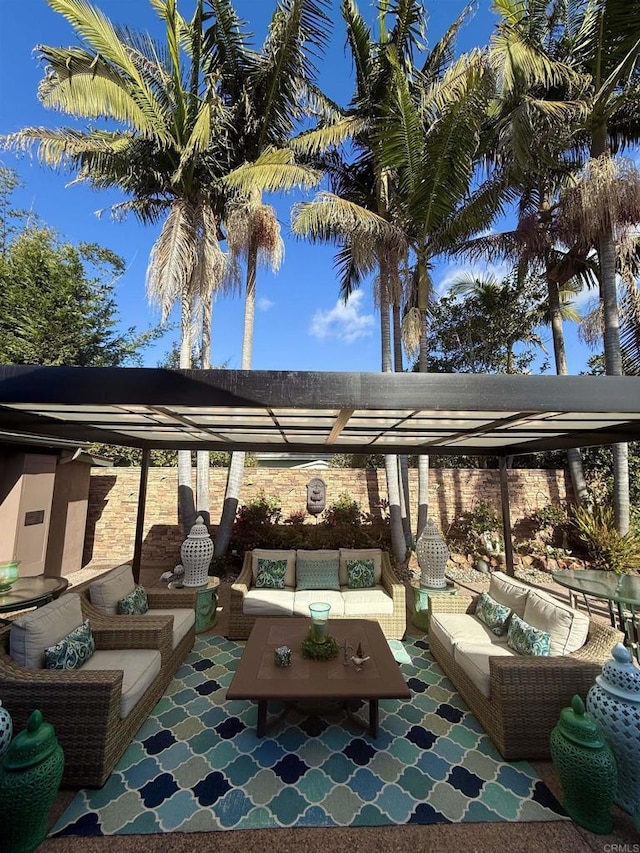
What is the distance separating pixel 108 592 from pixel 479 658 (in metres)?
3.93

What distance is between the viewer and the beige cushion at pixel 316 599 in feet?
15.8

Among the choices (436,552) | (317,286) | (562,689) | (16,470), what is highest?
(317,286)

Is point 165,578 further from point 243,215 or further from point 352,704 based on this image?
point 243,215

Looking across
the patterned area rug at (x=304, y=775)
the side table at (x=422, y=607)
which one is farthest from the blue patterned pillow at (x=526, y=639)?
the side table at (x=422, y=607)

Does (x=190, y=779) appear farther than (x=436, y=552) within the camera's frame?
No

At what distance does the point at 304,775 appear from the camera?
275cm

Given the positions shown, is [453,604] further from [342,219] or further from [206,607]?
[342,219]

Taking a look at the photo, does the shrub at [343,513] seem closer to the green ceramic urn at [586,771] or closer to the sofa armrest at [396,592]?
the sofa armrest at [396,592]

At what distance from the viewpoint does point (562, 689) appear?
2.88 meters

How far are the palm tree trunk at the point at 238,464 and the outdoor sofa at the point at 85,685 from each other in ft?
13.1

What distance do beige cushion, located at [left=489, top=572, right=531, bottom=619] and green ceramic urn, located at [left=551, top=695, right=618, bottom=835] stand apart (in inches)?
62.6

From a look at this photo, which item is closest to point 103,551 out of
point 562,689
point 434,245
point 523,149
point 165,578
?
point 165,578

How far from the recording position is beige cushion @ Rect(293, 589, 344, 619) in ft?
15.8

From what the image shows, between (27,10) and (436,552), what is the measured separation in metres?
11.3
